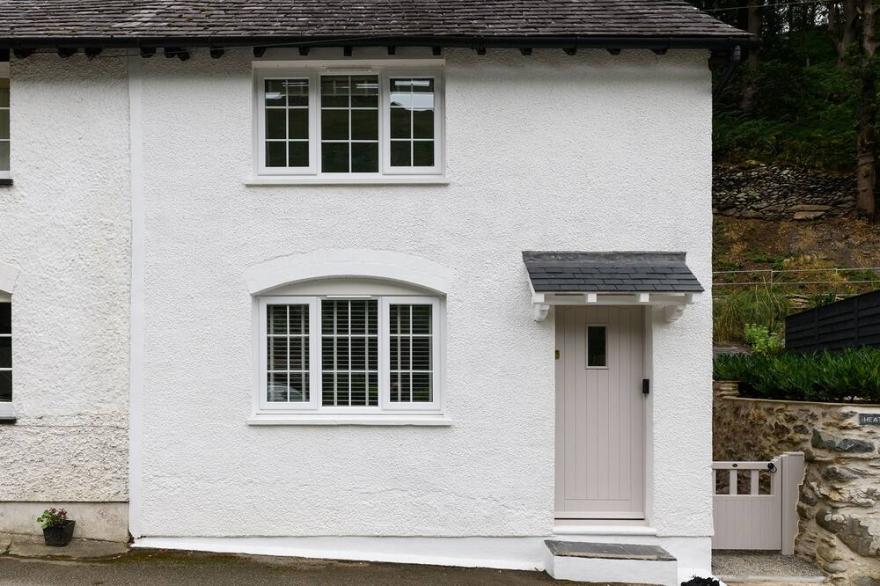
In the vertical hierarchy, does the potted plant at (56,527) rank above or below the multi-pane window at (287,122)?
below

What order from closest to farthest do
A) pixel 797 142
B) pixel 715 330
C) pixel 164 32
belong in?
pixel 164 32
pixel 715 330
pixel 797 142

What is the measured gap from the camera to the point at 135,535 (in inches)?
313

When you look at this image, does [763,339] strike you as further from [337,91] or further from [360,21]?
[360,21]

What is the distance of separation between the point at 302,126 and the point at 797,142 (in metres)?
20.2

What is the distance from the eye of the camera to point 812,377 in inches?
350

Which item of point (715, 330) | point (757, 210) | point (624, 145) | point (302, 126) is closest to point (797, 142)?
point (757, 210)

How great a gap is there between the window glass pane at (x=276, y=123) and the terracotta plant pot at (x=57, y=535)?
4.46 metres

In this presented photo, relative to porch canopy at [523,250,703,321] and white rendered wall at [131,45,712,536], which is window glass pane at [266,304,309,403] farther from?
porch canopy at [523,250,703,321]

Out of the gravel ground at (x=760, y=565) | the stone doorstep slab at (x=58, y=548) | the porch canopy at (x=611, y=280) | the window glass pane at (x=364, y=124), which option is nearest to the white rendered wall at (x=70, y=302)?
the stone doorstep slab at (x=58, y=548)

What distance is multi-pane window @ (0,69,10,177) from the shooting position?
333 inches

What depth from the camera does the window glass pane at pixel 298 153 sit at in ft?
27.0

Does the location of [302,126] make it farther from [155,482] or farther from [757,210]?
[757,210]

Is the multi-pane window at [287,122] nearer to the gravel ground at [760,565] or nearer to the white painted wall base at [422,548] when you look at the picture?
the white painted wall base at [422,548]

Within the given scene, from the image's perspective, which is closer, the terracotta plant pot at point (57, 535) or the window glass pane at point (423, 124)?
the terracotta plant pot at point (57, 535)
